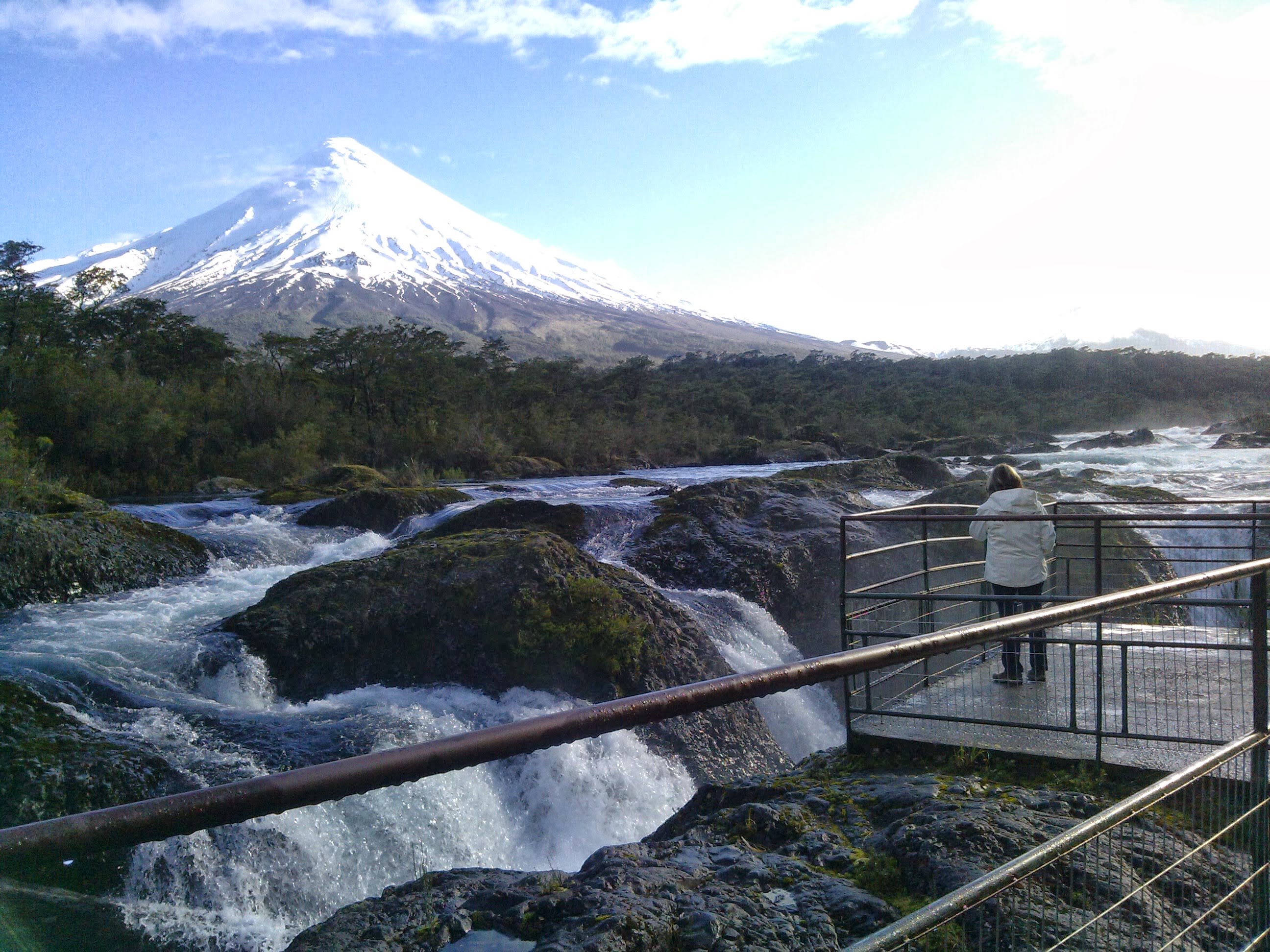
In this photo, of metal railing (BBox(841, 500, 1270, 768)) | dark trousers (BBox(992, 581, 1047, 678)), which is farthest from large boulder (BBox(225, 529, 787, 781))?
dark trousers (BBox(992, 581, 1047, 678))

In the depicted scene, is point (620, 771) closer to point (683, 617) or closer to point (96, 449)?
point (683, 617)

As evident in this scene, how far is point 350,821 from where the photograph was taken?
18.0 ft

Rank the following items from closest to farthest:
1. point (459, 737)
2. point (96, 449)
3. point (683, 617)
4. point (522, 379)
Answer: point (459, 737)
point (683, 617)
point (96, 449)
point (522, 379)

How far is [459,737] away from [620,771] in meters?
5.56

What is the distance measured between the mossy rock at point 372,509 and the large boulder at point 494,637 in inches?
318

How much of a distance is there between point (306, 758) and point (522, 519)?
23.7 ft

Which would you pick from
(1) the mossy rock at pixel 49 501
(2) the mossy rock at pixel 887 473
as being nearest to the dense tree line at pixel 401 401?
(1) the mossy rock at pixel 49 501

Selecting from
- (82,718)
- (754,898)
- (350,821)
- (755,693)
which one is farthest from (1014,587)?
(82,718)

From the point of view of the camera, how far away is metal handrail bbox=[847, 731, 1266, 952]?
1564mm

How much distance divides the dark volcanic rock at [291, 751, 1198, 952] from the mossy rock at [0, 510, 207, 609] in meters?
8.99

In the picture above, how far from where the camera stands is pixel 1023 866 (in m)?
1.86

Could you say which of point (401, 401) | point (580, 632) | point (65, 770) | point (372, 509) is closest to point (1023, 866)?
point (65, 770)

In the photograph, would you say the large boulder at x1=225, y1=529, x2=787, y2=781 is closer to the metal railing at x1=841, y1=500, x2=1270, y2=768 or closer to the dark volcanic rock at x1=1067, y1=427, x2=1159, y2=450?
the metal railing at x1=841, y1=500, x2=1270, y2=768

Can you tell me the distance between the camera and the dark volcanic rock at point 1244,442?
108 feet
